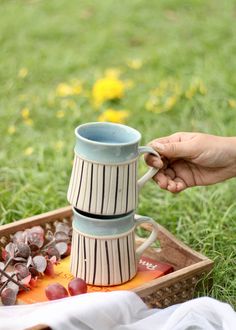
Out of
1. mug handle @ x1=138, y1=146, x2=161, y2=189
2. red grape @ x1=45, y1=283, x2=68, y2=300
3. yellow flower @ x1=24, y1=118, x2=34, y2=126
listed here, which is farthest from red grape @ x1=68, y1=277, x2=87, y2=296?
yellow flower @ x1=24, y1=118, x2=34, y2=126

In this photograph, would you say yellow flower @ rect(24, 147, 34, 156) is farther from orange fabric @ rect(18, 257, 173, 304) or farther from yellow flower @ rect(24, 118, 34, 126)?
orange fabric @ rect(18, 257, 173, 304)

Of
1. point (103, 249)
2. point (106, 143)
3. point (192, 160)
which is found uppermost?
point (106, 143)

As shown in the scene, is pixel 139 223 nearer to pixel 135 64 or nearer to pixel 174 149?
pixel 174 149

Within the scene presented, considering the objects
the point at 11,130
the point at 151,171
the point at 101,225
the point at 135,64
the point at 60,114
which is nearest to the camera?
the point at 101,225

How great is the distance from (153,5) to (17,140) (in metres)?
2.14

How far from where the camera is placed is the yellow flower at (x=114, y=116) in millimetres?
3631

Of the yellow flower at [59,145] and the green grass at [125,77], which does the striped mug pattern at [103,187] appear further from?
the yellow flower at [59,145]

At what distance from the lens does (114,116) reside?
3.65 meters

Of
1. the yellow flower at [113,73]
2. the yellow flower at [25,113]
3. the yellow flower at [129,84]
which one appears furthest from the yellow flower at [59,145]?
the yellow flower at [113,73]

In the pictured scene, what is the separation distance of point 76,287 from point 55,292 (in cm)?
6

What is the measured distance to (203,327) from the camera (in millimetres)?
2018

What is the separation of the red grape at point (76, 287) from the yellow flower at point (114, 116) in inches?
64.8

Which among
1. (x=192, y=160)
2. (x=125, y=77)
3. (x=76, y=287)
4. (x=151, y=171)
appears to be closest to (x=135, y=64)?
(x=125, y=77)

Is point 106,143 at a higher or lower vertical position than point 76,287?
higher
